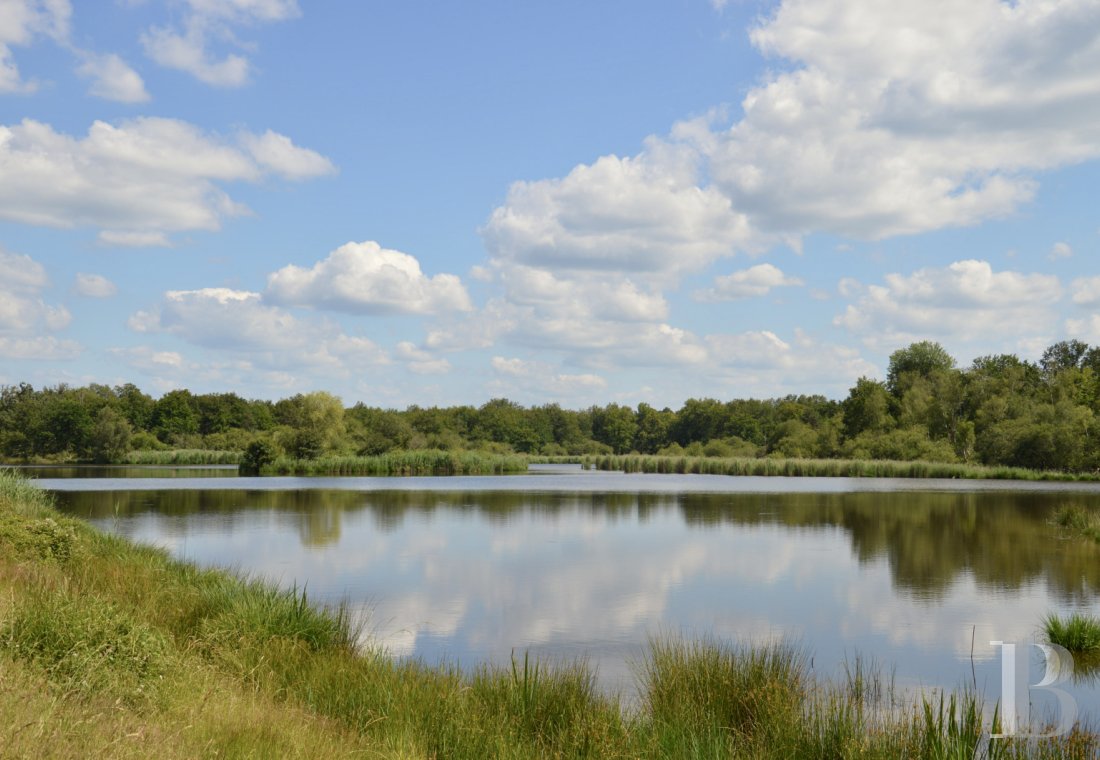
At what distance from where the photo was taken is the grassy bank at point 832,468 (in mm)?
57250

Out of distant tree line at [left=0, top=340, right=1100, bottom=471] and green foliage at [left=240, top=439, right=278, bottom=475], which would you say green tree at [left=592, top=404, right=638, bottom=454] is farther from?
green foliage at [left=240, top=439, right=278, bottom=475]

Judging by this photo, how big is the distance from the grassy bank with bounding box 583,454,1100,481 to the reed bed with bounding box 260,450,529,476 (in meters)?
18.7

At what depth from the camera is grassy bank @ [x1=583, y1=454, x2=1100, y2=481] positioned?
57250mm

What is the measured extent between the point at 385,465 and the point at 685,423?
192 feet

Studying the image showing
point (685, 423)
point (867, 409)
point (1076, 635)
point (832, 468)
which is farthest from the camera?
point (685, 423)

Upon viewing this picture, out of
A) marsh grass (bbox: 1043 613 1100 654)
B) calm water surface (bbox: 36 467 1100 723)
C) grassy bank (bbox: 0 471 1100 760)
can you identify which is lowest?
calm water surface (bbox: 36 467 1100 723)

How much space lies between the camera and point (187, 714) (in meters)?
5.37

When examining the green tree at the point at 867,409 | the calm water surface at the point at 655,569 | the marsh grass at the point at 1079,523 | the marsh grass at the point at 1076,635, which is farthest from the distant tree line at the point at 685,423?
the marsh grass at the point at 1076,635

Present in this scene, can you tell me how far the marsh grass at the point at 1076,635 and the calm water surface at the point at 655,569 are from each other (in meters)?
0.63

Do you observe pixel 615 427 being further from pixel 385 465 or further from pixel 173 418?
pixel 385 465

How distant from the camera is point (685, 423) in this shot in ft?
364

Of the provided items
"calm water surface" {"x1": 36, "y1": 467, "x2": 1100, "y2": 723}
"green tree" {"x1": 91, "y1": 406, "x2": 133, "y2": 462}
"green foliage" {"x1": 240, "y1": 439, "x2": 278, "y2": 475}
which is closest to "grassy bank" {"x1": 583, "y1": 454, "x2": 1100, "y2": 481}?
"calm water surface" {"x1": 36, "y1": 467, "x2": 1100, "y2": 723}
